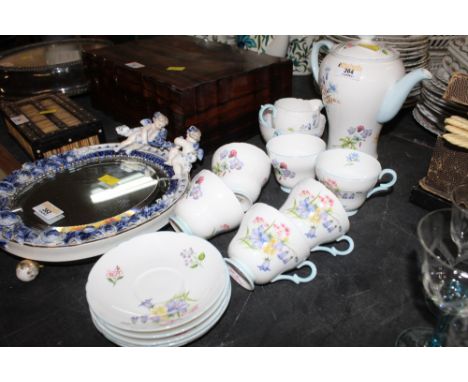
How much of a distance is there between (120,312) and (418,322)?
53 centimetres

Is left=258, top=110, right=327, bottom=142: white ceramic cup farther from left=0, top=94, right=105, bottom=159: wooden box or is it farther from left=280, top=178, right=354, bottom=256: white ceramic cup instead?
left=0, top=94, right=105, bottom=159: wooden box

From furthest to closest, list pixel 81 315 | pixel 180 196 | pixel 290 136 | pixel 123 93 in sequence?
pixel 123 93 < pixel 290 136 < pixel 180 196 < pixel 81 315

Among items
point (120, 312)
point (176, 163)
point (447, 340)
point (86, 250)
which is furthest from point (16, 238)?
point (447, 340)

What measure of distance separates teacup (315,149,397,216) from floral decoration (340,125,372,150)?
6.0 inches

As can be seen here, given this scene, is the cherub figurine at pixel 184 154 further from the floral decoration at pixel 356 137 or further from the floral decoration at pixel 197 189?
the floral decoration at pixel 356 137

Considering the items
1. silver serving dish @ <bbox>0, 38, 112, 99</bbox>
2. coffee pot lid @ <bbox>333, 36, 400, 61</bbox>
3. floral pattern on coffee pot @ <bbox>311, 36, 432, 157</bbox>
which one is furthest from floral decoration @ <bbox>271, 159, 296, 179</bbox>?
silver serving dish @ <bbox>0, 38, 112, 99</bbox>

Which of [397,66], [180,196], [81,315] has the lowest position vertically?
[81,315]

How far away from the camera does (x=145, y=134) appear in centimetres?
111

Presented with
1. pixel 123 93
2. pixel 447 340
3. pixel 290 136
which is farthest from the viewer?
pixel 123 93

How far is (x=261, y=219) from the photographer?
2.55 feet

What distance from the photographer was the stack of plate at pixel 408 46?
1.24 metres

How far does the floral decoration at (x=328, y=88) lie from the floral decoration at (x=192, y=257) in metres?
0.55

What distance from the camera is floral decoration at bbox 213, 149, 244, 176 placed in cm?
95
